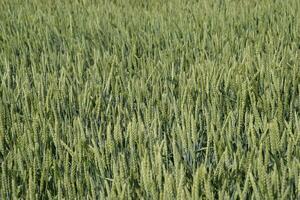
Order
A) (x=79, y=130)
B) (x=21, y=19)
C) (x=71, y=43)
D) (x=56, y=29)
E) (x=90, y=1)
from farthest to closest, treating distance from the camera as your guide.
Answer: (x=90, y=1), (x=21, y=19), (x=56, y=29), (x=71, y=43), (x=79, y=130)

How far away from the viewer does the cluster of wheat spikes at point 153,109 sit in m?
1.12

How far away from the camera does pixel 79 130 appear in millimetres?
1368

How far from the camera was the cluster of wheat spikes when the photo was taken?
1.12 m

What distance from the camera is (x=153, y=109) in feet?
5.53

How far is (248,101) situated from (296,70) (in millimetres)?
250

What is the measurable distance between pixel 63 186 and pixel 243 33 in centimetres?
183

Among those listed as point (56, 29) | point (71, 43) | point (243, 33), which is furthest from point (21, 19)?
point (243, 33)

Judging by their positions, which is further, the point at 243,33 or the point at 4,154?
the point at 243,33

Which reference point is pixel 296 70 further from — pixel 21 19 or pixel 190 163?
pixel 21 19

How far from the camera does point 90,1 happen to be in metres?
4.23

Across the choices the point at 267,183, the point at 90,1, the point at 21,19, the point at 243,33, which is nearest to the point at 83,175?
the point at 267,183

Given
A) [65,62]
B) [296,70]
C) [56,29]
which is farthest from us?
[56,29]

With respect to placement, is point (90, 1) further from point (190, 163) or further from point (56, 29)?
point (190, 163)

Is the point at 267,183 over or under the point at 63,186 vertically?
over
